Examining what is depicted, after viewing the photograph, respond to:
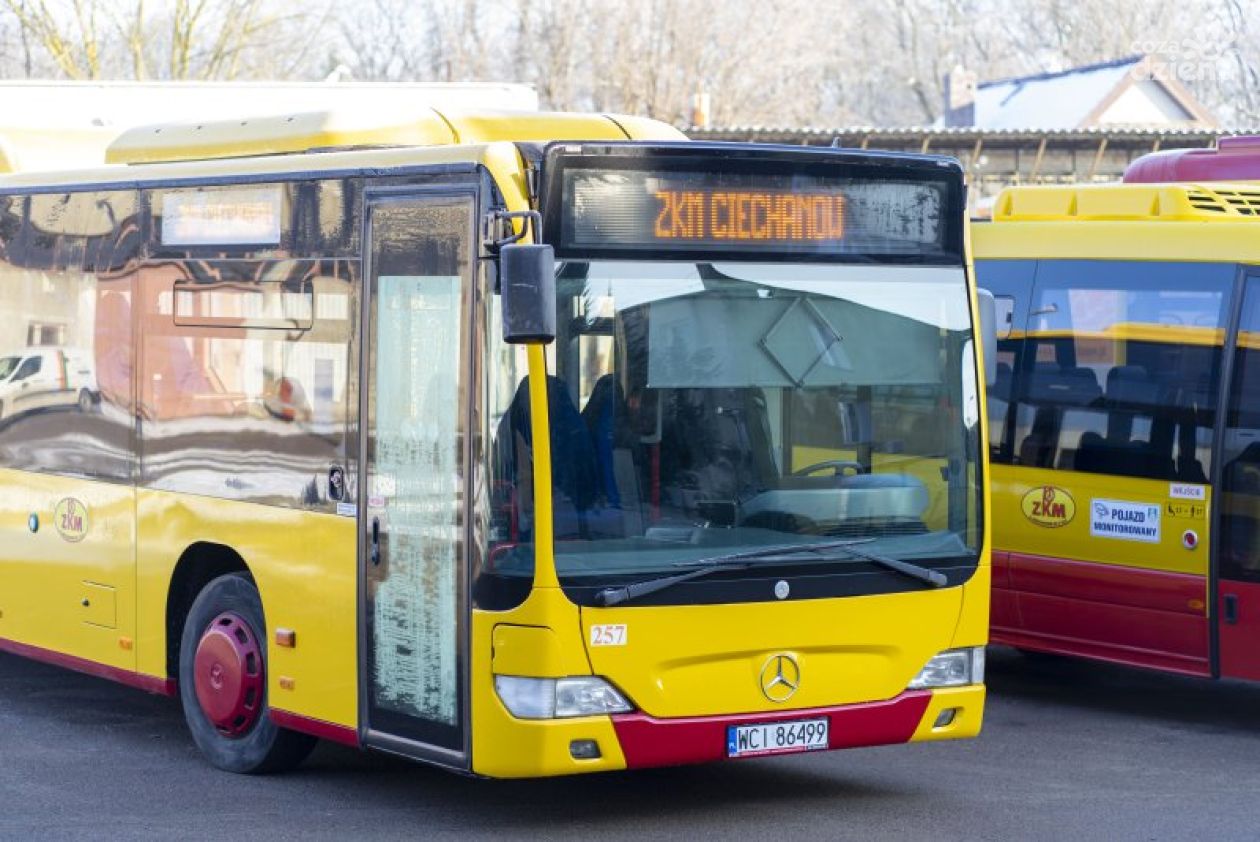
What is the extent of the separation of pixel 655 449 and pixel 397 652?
4.21 feet

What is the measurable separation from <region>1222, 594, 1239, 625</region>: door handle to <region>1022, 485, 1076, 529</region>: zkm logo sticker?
A: 1.05 meters

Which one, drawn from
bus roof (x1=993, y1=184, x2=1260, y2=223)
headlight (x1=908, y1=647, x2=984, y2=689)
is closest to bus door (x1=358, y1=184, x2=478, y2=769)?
headlight (x1=908, y1=647, x2=984, y2=689)

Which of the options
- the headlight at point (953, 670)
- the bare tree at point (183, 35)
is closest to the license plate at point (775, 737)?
the headlight at point (953, 670)

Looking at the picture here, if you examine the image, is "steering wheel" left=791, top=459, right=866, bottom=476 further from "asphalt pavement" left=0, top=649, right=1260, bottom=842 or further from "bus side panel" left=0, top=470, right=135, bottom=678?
"bus side panel" left=0, top=470, right=135, bottom=678

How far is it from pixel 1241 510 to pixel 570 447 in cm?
445

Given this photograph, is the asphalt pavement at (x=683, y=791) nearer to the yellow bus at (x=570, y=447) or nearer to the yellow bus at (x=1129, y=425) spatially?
the yellow bus at (x=570, y=447)

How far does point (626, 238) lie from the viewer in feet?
26.6

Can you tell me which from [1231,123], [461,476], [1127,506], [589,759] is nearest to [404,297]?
[461,476]

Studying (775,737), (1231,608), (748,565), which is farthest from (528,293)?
(1231,608)

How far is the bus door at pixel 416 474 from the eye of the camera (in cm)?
816

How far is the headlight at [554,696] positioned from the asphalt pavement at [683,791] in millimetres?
676

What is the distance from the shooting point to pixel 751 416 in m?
8.32

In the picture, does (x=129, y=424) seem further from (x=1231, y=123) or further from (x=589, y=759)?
(x=1231, y=123)

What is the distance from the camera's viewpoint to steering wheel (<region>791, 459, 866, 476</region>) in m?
8.41
